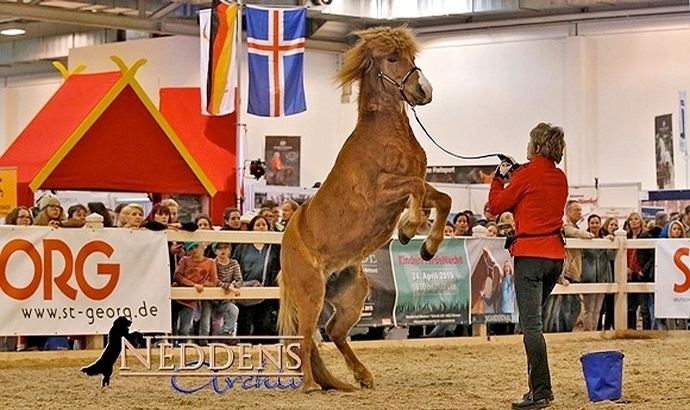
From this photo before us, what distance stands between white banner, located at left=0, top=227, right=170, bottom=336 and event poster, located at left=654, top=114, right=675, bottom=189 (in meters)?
14.4

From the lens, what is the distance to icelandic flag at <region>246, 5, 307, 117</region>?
16.6 meters

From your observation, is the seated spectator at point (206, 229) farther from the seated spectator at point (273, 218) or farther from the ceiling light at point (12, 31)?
the ceiling light at point (12, 31)

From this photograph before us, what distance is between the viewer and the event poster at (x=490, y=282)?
40.2ft

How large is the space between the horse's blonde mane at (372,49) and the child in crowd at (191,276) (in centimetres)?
329

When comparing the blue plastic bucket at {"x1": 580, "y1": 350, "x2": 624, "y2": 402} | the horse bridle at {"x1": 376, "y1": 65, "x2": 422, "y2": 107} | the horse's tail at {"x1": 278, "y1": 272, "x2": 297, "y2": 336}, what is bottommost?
the blue plastic bucket at {"x1": 580, "y1": 350, "x2": 624, "y2": 402}

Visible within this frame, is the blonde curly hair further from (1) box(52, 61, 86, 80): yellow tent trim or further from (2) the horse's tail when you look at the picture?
(1) box(52, 61, 86, 80): yellow tent trim

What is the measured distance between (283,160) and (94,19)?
532 cm

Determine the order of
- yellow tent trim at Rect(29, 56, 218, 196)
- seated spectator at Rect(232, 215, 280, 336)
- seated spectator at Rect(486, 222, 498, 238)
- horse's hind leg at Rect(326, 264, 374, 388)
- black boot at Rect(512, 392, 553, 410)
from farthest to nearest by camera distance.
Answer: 1. yellow tent trim at Rect(29, 56, 218, 196)
2. seated spectator at Rect(486, 222, 498, 238)
3. seated spectator at Rect(232, 215, 280, 336)
4. horse's hind leg at Rect(326, 264, 374, 388)
5. black boot at Rect(512, 392, 553, 410)

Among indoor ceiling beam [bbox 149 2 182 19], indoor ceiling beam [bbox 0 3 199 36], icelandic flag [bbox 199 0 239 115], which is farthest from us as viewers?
indoor ceiling beam [bbox 149 2 182 19]

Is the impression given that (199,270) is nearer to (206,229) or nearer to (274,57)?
(206,229)

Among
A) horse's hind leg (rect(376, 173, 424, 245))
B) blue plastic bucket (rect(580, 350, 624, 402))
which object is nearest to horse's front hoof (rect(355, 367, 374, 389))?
horse's hind leg (rect(376, 173, 424, 245))

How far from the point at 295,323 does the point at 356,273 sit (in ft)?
1.96

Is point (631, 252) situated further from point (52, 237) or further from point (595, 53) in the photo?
point (595, 53)

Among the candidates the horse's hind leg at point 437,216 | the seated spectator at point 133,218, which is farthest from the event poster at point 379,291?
the horse's hind leg at point 437,216
